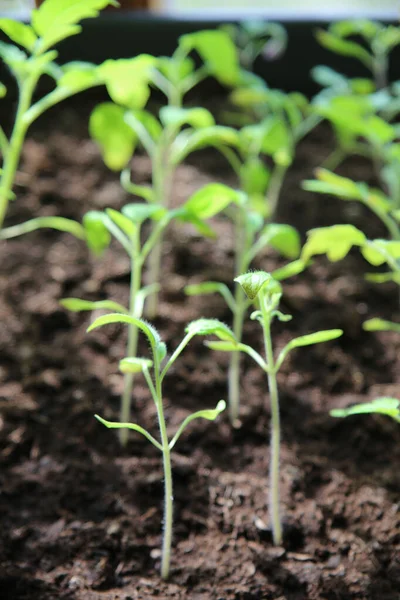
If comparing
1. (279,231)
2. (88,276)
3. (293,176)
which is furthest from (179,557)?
(293,176)

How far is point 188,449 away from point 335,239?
36 cm

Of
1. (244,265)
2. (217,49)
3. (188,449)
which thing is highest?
(217,49)

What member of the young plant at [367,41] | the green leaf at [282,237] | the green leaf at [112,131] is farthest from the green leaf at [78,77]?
the young plant at [367,41]

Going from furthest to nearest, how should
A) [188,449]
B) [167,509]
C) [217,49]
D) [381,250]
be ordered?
[217,49] < [188,449] < [381,250] < [167,509]

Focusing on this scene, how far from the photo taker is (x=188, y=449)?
93 cm

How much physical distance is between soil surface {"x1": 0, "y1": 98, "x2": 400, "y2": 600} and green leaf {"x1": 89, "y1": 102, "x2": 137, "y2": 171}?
21 cm

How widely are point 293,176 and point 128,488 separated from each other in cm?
96

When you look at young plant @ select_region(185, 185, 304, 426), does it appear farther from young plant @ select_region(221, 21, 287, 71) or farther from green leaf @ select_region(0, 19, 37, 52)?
young plant @ select_region(221, 21, 287, 71)

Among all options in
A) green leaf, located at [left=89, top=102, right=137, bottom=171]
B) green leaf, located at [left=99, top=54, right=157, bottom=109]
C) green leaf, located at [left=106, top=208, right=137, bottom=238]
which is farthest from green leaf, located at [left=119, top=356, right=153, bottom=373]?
green leaf, located at [left=89, top=102, right=137, bottom=171]

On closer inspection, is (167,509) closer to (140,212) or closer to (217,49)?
(140,212)

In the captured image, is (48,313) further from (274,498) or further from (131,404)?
(274,498)

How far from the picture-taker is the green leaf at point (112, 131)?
1141mm

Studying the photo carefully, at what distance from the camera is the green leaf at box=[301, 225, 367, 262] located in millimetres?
828

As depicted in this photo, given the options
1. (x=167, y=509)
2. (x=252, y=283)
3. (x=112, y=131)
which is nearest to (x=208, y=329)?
(x=252, y=283)
